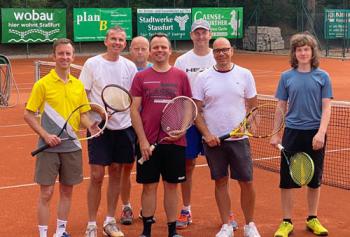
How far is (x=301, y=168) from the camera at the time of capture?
548cm

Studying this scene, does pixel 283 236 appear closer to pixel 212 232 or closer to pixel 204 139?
pixel 212 232

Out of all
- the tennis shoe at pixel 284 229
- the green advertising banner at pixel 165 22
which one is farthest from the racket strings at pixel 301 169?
the green advertising banner at pixel 165 22

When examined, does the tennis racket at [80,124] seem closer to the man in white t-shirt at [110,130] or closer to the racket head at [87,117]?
the racket head at [87,117]

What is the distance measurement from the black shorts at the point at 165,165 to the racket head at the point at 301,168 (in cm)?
101

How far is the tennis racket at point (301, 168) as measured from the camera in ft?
17.8

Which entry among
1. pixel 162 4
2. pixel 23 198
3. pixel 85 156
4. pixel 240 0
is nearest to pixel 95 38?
pixel 162 4

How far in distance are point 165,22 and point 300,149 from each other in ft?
94.3

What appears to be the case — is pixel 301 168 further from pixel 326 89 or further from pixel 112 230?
pixel 112 230

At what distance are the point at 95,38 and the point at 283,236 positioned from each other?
1082 inches

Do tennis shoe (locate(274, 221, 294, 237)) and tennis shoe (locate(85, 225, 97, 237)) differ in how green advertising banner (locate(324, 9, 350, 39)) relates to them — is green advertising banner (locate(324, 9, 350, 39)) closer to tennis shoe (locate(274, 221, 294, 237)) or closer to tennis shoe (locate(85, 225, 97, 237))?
tennis shoe (locate(274, 221, 294, 237))

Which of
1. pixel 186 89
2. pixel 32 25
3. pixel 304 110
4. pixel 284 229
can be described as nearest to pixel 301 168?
pixel 304 110

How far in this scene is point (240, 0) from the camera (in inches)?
1532

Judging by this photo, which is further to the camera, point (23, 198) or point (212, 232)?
point (23, 198)

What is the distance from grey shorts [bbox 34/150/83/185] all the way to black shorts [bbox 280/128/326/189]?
196 centimetres
